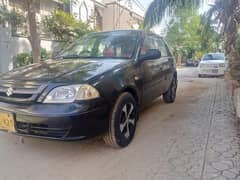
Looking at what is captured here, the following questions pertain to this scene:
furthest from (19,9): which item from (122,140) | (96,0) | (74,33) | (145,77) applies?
(122,140)

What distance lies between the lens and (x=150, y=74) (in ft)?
13.3

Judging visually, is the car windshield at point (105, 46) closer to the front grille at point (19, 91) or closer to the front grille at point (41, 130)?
the front grille at point (19, 91)

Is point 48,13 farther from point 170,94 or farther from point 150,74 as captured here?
point 150,74

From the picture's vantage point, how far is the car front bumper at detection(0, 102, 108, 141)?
251 centimetres

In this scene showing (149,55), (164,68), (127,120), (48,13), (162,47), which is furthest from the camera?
(48,13)

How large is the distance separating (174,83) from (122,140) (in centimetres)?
318

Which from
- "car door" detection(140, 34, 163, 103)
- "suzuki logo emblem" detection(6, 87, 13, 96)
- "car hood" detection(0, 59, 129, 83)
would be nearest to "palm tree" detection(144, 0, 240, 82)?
"car door" detection(140, 34, 163, 103)

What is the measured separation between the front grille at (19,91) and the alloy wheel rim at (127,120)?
1115 millimetres

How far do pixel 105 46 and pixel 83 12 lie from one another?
12.2m

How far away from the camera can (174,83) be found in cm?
592

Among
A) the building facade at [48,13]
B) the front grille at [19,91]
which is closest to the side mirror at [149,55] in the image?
the front grille at [19,91]

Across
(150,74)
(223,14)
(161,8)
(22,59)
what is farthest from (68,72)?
(22,59)

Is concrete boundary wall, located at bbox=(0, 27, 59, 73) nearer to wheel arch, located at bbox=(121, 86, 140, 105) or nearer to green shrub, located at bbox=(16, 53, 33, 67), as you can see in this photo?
green shrub, located at bbox=(16, 53, 33, 67)

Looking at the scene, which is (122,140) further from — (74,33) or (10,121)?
(74,33)
